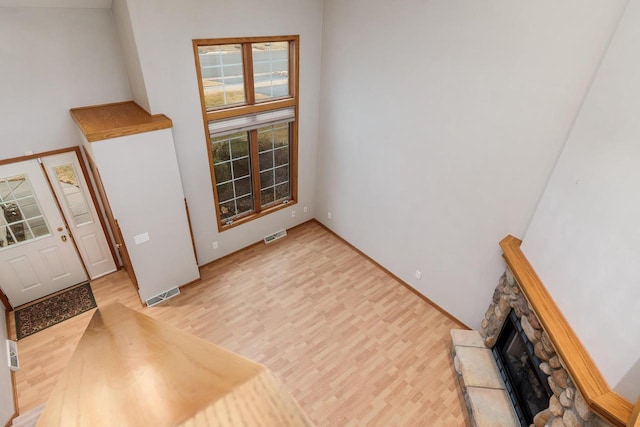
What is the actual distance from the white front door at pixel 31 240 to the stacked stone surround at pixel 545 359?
219 inches

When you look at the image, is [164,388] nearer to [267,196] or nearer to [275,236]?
[267,196]

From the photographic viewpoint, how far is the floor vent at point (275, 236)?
5936mm

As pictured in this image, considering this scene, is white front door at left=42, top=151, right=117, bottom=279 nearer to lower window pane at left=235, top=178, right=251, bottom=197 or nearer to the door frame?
the door frame

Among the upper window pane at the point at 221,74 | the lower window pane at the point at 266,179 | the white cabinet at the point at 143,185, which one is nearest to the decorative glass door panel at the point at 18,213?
the white cabinet at the point at 143,185

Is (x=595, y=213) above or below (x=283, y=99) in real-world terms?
below

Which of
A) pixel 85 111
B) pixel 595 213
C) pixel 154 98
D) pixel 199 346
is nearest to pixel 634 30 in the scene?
pixel 595 213

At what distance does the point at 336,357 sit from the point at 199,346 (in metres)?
3.95

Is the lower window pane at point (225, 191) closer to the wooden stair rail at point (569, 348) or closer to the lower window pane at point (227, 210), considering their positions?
the lower window pane at point (227, 210)

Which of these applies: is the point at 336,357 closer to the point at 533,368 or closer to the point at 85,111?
the point at 533,368

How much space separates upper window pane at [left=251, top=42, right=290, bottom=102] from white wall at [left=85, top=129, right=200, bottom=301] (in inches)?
63.0

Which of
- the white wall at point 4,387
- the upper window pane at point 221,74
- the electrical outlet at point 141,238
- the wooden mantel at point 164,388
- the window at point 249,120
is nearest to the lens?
the wooden mantel at point 164,388

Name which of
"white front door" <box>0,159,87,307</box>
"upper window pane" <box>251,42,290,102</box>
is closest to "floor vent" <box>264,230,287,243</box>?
"upper window pane" <box>251,42,290,102</box>

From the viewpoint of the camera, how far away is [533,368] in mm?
3168

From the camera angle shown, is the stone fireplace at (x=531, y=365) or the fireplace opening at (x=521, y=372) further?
the fireplace opening at (x=521, y=372)
